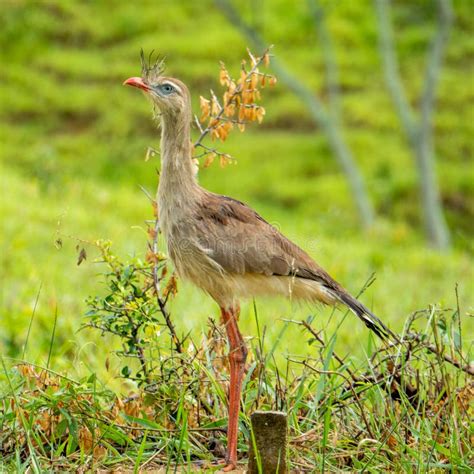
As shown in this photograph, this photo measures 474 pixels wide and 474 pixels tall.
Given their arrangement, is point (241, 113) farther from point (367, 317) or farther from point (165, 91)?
point (367, 317)

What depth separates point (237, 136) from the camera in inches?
589

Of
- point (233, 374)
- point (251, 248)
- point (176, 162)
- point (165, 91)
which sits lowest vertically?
point (233, 374)

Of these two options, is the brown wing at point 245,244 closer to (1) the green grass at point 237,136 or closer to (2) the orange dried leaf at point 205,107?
(2) the orange dried leaf at point 205,107

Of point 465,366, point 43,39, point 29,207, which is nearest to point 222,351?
point 465,366

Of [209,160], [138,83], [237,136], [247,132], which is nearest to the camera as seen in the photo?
[138,83]

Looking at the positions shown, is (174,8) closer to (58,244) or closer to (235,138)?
(235,138)

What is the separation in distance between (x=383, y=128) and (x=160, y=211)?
12.5m

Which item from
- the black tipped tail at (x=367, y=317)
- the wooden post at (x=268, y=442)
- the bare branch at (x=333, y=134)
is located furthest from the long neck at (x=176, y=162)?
the bare branch at (x=333, y=134)

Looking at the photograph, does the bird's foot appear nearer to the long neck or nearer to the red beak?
the long neck

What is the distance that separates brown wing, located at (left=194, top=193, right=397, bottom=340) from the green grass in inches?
158

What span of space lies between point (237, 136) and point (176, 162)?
39.5 ft

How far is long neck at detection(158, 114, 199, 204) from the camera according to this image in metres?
2.96

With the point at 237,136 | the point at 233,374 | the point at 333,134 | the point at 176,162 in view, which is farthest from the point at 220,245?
the point at 237,136

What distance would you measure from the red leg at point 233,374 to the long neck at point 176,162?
→ 401 mm
